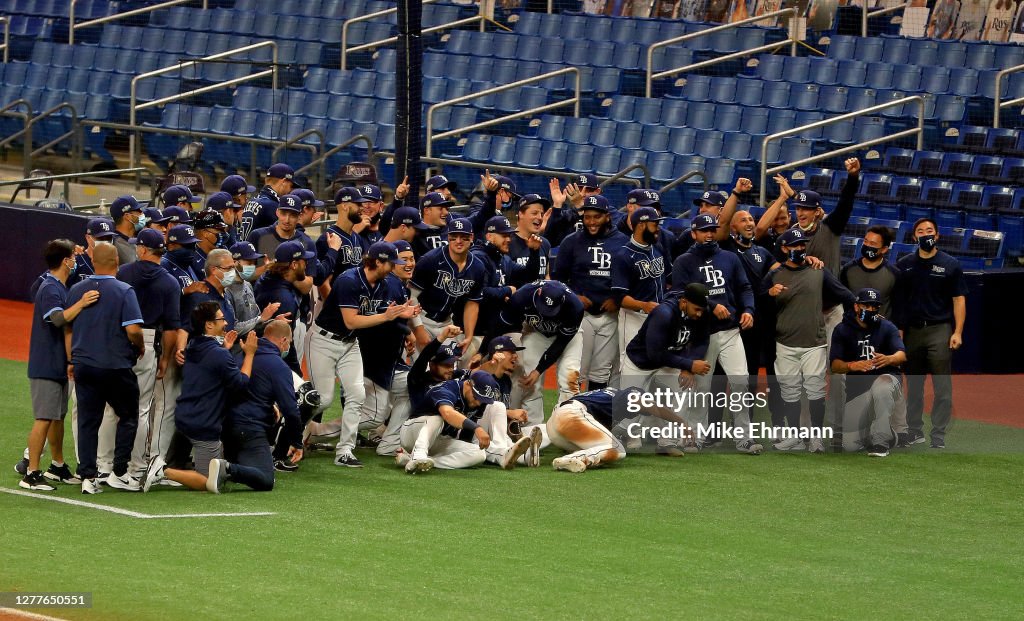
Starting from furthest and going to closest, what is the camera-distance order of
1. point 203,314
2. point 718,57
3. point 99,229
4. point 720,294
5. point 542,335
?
point 718,57
point 542,335
point 720,294
point 99,229
point 203,314

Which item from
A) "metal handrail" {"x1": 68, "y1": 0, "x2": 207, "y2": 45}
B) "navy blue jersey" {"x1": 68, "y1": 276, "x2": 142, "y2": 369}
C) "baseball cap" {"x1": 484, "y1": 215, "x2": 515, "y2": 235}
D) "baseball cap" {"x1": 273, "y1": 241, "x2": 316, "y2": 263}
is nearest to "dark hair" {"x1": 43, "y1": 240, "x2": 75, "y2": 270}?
"navy blue jersey" {"x1": 68, "y1": 276, "x2": 142, "y2": 369}

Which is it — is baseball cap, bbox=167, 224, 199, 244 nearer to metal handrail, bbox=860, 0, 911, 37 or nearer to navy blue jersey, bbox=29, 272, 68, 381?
navy blue jersey, bbox=29, 272, 68, 381

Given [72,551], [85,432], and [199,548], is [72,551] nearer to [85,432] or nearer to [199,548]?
[199,548]

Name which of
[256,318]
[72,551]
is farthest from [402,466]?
[72,551]

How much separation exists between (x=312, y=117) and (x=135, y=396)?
498 inches

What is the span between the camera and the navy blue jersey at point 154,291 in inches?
387

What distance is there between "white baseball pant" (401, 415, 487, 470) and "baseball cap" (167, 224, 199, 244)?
6.75ft

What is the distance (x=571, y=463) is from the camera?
10828 millimetres

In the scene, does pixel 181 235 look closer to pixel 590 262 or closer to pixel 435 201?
pixel 435 201

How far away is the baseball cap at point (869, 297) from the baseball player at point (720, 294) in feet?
2.77

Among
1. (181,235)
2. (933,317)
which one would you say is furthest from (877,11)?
(181,235)

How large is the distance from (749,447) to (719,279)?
1376mm

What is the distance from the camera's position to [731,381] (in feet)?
38.9

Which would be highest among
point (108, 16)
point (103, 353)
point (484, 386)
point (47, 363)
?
point (108, 16)
